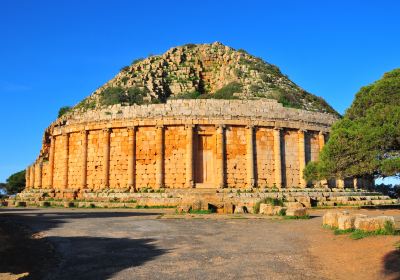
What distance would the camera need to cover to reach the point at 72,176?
3180 centimetres

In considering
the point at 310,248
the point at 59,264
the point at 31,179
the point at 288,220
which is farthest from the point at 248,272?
the point at 31,179

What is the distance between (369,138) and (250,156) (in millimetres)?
11104

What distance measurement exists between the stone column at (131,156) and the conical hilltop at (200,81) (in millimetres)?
7904

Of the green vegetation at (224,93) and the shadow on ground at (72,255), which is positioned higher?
the green vegetation at (224,93)

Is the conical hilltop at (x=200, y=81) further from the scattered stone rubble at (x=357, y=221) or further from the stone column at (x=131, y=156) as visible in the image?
the scattered stone rubble at (x=357, y=221)

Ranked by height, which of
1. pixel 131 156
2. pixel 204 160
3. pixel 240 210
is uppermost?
pixel 131 156

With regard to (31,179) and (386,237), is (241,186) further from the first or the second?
(31,179)

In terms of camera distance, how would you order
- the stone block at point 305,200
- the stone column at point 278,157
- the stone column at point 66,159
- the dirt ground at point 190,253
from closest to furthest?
the dirt ground at point 190,253
the stone block at point 305,200
the stone column at point 278,157
the stone column at point 66,159

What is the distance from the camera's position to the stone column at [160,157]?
28062 mm

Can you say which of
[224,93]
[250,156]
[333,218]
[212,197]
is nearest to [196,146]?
[250,156]

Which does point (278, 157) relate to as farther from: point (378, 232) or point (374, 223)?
point (378, 232)

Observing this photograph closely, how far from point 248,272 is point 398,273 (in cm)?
267

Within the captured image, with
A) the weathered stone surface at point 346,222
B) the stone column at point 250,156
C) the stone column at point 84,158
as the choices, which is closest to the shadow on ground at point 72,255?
the weathered stone surface at point 346,222

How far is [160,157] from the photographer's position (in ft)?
93.3
